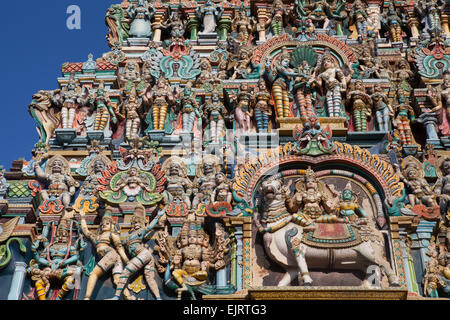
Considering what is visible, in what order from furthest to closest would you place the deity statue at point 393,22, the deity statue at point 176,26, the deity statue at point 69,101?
1. the deity statue at point 393,22
2. the deity statue at point 176,26
3. the deity statue at point 69,101

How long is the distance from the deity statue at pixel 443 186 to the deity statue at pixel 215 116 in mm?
4949

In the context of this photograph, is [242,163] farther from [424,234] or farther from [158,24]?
[158,24]

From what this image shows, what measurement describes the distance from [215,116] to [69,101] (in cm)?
359

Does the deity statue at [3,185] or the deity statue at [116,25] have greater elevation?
the deity statue at [116,25]

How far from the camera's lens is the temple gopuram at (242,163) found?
14.5 meters

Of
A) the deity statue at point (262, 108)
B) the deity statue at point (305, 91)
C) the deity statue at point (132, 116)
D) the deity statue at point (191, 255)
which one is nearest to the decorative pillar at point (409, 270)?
the deity statue at point (191, 255)

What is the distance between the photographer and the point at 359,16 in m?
20.6

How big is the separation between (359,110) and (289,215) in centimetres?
397

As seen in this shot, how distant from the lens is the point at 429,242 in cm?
1497

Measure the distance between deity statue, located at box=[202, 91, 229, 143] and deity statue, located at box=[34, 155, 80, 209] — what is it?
331 centimetres

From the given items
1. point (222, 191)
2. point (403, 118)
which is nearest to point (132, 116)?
point (222, 191)

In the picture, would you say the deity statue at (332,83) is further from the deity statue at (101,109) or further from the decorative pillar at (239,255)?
the deity statue at (101,109)

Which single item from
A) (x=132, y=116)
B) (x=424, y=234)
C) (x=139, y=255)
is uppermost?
(x=132, y=116)

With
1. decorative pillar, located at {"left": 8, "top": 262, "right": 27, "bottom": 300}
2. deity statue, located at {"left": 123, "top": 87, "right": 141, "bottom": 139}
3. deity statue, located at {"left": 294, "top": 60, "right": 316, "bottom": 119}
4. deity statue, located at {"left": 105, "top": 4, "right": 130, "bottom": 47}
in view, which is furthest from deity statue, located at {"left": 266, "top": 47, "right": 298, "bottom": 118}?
decorative pillar, located at {"left": 8, "top": 262, "right": 27, "bottom": 300}
